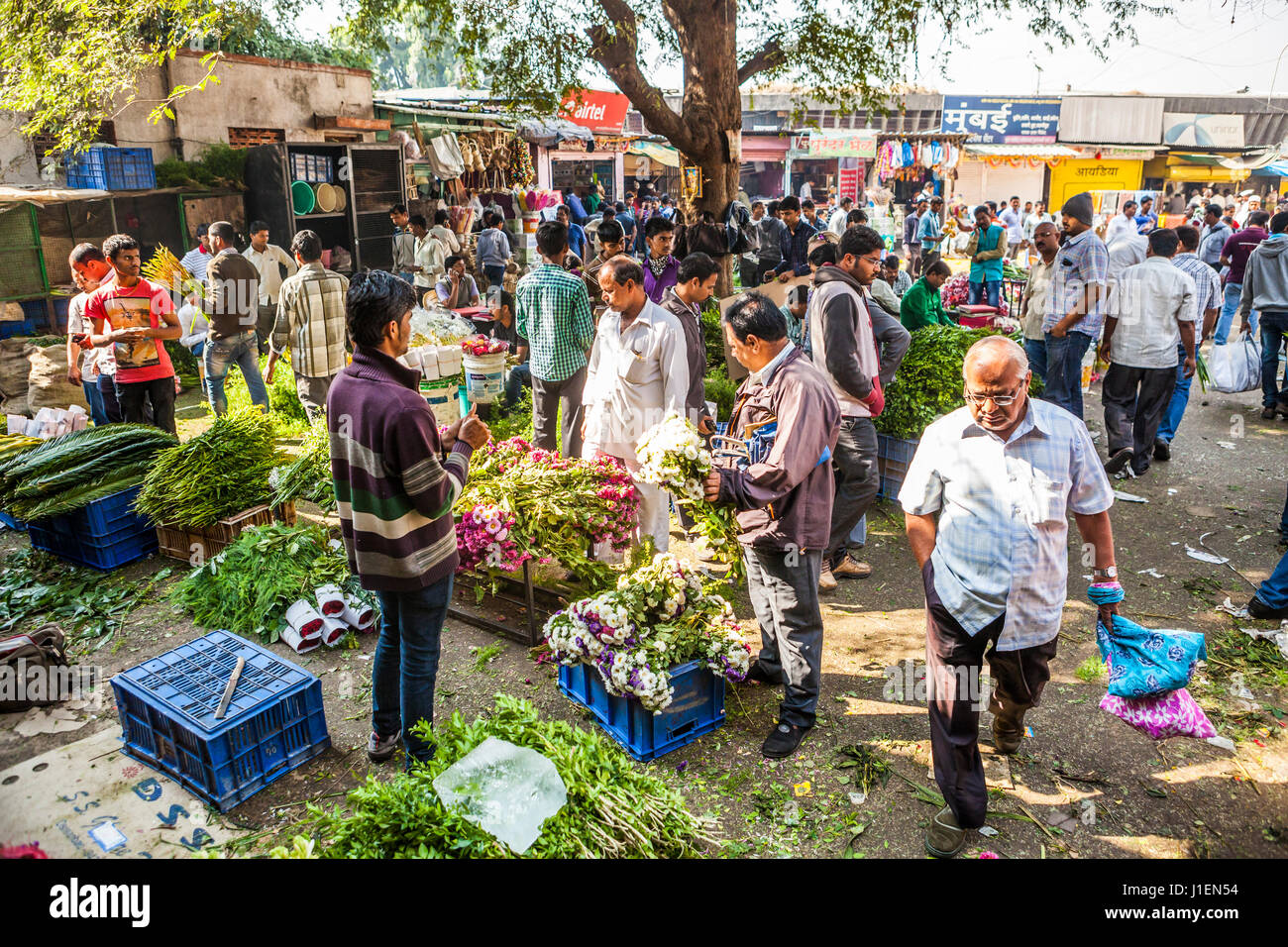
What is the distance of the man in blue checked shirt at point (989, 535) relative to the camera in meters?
3.25

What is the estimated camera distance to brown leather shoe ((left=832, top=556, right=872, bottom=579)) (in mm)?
6098

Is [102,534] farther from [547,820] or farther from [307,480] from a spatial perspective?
[547,820]

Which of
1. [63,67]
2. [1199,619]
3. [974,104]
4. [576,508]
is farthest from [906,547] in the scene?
[974,104]

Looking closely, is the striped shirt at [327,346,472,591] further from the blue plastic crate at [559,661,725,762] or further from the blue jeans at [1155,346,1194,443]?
the blue jeans at [1155,346,1194,443]

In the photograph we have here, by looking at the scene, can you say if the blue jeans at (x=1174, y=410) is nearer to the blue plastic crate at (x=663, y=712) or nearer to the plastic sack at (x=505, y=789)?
the blue plastic crate at (x=663, y=712)

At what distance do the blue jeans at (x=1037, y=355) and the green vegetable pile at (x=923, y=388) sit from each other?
5.26 feet

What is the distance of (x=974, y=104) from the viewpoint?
2919 cm

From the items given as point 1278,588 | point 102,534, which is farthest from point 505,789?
point 1278,588

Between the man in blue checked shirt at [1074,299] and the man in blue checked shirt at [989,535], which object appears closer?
the man in blue checked shirt at [989,535]

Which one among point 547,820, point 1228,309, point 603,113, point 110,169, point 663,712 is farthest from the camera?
point 603,113

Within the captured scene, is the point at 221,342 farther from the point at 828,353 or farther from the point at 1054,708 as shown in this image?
the point at 1054,708

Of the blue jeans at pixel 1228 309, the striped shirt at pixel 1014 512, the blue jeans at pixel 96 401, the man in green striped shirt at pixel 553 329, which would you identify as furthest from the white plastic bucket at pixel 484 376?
the blue jeans at pixel 1228 309

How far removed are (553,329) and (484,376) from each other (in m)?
2.26

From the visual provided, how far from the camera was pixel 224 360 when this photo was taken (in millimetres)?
8281
